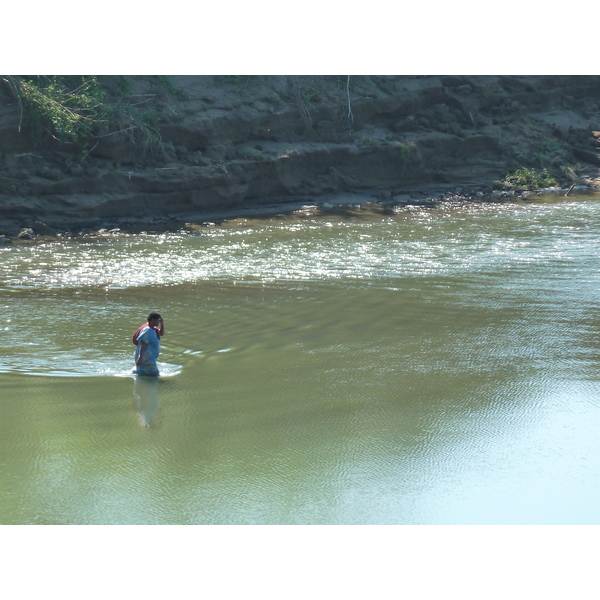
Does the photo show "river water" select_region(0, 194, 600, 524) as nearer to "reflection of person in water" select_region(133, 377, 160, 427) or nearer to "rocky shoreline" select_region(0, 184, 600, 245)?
"reflection of person in water" select_region(133, 377, 160, 427)

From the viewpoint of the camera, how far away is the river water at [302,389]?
582cm

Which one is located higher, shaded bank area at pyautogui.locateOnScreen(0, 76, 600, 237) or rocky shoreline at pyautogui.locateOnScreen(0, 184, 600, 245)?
shaded bank area at pyautogui.locateOnScreen(0, 76, 600, 237)

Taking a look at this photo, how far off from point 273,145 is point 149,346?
41.2ft

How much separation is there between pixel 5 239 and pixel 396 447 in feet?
35.7

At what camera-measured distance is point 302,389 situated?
26.1 feet

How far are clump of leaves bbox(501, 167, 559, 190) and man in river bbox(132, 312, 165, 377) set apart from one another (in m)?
15.9

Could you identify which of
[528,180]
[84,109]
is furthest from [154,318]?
[528,180]

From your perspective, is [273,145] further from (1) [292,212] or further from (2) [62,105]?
(2) [62,105]

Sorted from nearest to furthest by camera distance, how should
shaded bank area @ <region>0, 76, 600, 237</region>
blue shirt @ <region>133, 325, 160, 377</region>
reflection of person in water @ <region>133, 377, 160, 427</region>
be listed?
reflection of person in water @ <region>133, 377, 160, 427</region>
blue shirt @ <region>133, 325, 160, 377</region>
shaded bank area @ <region>0, 76, 600, 237</region>

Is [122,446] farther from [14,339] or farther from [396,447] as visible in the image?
[14,339]

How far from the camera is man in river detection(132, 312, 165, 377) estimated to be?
788cm

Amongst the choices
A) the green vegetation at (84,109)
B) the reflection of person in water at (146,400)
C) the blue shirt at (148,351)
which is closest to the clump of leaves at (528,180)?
the green vegetation at (84,109)

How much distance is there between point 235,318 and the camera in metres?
10.5

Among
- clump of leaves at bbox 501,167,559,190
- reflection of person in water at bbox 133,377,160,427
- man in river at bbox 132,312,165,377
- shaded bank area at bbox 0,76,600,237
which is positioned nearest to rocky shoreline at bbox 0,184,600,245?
shaded bank area at bbox 0,76,600,237
